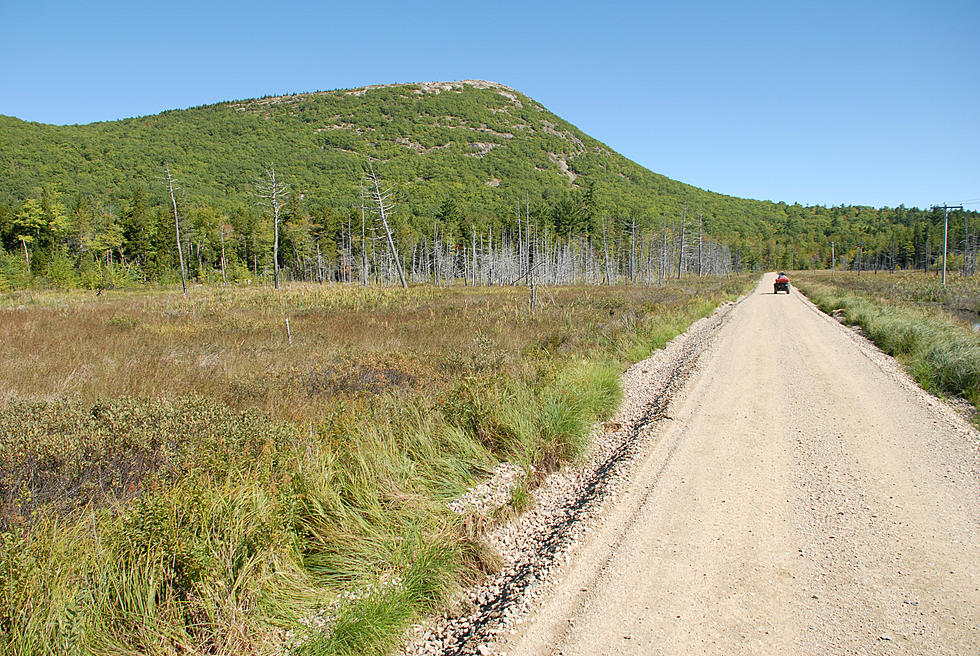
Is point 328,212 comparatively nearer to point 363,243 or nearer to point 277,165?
point 363,243

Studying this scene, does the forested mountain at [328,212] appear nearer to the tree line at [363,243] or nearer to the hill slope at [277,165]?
the tree line at [363,243]

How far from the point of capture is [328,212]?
83125mm

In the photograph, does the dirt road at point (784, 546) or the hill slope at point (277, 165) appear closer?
the dirt road at point (784, 546)

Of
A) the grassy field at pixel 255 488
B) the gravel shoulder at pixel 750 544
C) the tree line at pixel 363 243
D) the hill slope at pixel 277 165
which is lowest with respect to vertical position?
the gravel shoulder at pixel 750 544

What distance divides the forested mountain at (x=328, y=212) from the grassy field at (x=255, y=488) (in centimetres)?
4845

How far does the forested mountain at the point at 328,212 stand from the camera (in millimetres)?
64875

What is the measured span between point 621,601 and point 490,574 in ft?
3.12

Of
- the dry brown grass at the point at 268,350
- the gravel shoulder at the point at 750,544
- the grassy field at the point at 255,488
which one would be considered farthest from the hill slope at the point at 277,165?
the gravel shoulder at the point at 750,544

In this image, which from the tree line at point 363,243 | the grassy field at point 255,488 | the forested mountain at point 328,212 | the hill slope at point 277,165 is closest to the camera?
the grassy field at point 255,488

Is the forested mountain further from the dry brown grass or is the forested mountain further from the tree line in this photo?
the dry brown grass

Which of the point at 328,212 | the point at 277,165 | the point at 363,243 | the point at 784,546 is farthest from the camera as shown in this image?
the point at 277,165

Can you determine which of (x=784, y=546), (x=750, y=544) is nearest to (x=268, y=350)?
(x=750, y=544)

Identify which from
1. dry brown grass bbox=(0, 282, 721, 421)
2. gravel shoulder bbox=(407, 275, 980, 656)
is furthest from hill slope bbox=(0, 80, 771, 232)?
gravel shoulder bbox=(407, 275, 980, 656)

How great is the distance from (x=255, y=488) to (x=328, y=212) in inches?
3379
